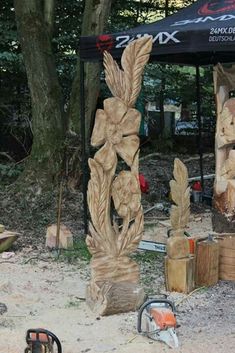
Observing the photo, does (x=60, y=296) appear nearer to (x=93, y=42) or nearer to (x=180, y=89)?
(x=93, y=42)

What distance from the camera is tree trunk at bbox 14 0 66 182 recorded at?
8555mm

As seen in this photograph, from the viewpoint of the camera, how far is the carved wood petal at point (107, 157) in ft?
14.4

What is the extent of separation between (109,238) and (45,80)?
4633mm

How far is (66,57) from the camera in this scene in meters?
11.8

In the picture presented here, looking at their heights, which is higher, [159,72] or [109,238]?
[159,72]

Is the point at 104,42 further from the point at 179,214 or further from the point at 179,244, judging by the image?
the point at 179,244

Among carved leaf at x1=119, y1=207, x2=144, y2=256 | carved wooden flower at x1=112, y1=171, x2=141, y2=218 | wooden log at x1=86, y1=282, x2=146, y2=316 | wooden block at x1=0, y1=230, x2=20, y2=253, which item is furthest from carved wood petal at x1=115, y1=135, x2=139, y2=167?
wooden block at x1=0, y1=230, x2=20, y2=253

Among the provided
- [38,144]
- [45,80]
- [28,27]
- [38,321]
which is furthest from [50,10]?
[38,321]

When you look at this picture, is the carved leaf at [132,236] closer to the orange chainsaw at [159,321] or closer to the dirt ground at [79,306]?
the dirt ground at [79,306]

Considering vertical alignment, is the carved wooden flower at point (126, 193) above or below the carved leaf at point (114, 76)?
below

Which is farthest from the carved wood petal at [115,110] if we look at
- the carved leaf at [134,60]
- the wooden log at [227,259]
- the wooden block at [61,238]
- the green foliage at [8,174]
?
the green foliage at [8,174]

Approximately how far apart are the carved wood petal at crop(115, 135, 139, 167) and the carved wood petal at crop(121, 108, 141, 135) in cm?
5

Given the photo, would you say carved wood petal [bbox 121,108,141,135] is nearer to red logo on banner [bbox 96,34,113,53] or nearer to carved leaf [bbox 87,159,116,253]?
carved leaf [bbox 87,159,116,253]

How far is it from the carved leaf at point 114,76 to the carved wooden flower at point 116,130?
0.06m
